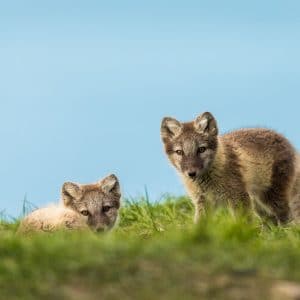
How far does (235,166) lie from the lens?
11.2 m

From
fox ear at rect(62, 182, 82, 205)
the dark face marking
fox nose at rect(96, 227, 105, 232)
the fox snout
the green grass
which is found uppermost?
the dark face marking

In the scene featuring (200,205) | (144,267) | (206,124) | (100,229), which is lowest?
(144,267)

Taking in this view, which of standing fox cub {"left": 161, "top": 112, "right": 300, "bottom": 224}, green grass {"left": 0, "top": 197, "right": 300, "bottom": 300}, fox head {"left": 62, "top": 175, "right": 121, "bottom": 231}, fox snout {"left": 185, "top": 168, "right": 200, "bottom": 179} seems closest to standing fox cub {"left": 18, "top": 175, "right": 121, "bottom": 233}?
fox head {"left": 62, "top": 175, "right": 121, "bottom": 231}

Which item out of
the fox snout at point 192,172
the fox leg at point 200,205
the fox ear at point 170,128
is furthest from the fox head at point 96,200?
the fox leg at point 200,205

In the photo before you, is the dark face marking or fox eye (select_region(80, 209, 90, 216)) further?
the dark face marking

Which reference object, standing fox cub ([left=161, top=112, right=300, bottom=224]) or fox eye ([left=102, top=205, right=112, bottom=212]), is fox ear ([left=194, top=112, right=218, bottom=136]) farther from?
fox eye ([left=102, top=205, right=112, bottom=212])

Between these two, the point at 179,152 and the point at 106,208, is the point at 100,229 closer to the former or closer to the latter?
the point at 106,208

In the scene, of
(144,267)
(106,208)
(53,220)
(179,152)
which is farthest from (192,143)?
(144,267)

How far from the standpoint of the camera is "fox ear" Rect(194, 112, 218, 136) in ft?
36.2

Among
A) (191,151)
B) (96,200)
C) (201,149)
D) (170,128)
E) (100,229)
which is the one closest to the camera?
(100,229)

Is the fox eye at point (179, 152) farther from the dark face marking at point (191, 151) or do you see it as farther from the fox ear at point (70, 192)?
the fox ear at point (70, 192)

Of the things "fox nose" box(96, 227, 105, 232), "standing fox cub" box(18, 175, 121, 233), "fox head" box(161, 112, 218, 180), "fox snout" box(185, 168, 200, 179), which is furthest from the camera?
"fox head" box(161, 112, 218, 180)

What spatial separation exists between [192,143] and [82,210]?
5.82ft

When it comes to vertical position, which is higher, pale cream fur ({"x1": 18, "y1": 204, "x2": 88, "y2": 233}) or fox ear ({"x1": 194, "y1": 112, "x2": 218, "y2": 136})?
fox ear ({"x1": 194, "y1": 112, "x2": 218, "y2": 136})
